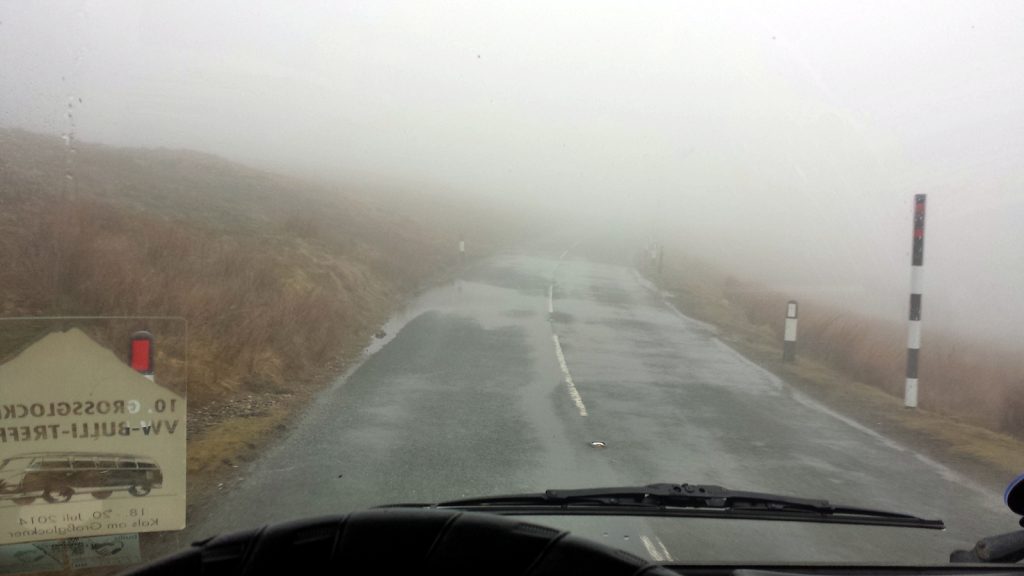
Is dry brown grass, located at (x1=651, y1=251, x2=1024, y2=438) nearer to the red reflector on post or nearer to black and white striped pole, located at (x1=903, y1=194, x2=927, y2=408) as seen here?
black and white striped pole, located at (x1=903, y1=194, x2=927, y2=408)

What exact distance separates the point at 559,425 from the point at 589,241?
45610mm

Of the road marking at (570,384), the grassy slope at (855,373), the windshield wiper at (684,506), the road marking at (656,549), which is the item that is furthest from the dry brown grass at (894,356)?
the road marking at (656,549)

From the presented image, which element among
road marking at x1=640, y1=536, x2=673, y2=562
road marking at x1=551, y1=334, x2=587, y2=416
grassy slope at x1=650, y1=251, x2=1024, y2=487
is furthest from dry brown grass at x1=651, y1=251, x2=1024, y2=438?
road marking at x1=640, y1=536, x2=673, y2=562

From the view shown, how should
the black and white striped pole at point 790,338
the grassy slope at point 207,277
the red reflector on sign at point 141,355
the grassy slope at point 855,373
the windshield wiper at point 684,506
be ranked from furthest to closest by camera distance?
the black and white striped pole at point 790,338
the grassy slope at point 207,277
the grassy slope at point 855,373
the red reflector on sign at point 141,355
the windshield wiper at point 684,506

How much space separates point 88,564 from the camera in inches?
170

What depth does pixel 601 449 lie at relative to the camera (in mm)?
7820

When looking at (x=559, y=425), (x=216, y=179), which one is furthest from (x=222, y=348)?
(x=216, y=179)

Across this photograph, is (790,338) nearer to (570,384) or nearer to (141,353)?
(570,384)

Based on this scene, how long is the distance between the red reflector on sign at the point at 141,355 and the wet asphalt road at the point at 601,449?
1.11m

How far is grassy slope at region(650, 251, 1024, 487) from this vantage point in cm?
916

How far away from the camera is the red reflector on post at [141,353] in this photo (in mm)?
4910

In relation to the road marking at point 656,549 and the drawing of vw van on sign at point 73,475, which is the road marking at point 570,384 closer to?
the road marking at point 656,549

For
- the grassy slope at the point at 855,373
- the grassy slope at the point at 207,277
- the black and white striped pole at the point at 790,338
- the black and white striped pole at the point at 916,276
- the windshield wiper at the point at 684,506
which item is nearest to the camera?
the windshield wiper at the point at 684,506

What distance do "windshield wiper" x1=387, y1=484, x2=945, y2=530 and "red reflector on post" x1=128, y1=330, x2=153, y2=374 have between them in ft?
6.90
